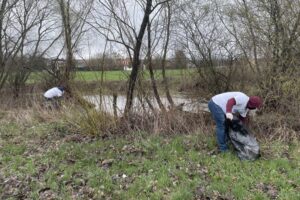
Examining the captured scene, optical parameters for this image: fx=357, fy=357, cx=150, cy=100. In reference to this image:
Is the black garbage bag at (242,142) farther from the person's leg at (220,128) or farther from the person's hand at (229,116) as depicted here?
the person's hand at (229,116)

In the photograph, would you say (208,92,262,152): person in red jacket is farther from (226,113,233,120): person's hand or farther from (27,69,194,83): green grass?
(27,69,194,83): green grass

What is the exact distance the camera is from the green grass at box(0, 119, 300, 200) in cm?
499

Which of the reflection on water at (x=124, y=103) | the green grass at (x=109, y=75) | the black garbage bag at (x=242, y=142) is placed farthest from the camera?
the green grass at (x=109, y=75)

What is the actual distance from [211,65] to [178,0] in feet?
8.12

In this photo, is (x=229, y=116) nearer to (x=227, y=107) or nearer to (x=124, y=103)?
(x=227, y=107)

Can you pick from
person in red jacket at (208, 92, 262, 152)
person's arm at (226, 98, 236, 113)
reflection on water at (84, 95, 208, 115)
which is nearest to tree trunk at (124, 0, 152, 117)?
reflection on water at (84, 95, 208, 115)

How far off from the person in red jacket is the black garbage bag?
173 mm

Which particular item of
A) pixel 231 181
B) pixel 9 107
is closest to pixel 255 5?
pixel 231 181

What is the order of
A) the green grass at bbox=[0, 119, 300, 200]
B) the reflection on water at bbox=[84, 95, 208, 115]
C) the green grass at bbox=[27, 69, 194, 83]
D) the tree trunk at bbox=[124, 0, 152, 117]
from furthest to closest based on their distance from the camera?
the tree trunk at bbox=[124, 0, 152, 117]
the green grass at bbox=[27, 69, 194, 83]
the reflection on water at bbox=[84, 95, 208, 115]
the green grass at bbox=[0, 119, 300, 200]

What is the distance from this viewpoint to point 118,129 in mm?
8398

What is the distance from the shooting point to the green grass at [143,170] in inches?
197

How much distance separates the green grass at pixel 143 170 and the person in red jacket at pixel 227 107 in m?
0.39

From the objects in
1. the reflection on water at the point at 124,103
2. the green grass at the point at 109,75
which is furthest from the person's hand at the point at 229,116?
the green grass at the point at 109,75

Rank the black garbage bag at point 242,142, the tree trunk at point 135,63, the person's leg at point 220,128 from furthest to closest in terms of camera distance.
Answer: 1. the tree trunk at point 135,63
2. the person's leg at point 220,128
3. the black garbage bag at point 242,142
